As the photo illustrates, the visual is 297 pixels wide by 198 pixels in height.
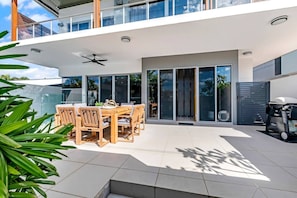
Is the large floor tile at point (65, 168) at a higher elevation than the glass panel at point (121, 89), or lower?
lower

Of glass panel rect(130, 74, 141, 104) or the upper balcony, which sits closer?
the upper balcony

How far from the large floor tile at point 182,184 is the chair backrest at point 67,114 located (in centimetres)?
247

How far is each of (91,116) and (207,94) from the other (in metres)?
4.48

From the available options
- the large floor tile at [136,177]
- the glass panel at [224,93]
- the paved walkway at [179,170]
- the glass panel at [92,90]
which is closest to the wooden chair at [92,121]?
the paved walkway at [179,170]

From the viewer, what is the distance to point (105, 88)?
26.3 ft

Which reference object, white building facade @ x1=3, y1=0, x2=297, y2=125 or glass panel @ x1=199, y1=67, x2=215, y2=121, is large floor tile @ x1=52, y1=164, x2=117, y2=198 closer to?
white building facade @ x1=3, y1=0, x2=297, y2=125

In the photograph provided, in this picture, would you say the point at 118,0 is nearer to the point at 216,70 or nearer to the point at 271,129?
the point at 216,70

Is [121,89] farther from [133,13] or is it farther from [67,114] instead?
[67,114]

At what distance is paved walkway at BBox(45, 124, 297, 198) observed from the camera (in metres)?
1.79

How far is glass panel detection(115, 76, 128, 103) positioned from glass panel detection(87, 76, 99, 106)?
1155 millimetres

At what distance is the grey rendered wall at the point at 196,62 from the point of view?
5746mm

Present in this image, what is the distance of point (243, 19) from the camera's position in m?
3.47

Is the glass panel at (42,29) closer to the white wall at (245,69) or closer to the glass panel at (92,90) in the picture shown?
the glass panel at (92,90)

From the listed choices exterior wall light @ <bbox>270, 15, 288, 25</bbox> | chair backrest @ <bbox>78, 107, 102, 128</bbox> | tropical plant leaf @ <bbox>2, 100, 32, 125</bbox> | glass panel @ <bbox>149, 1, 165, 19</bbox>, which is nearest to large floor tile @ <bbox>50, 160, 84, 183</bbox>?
chair backrest @ <bbox>78, 107, 102, 128</bbox>
